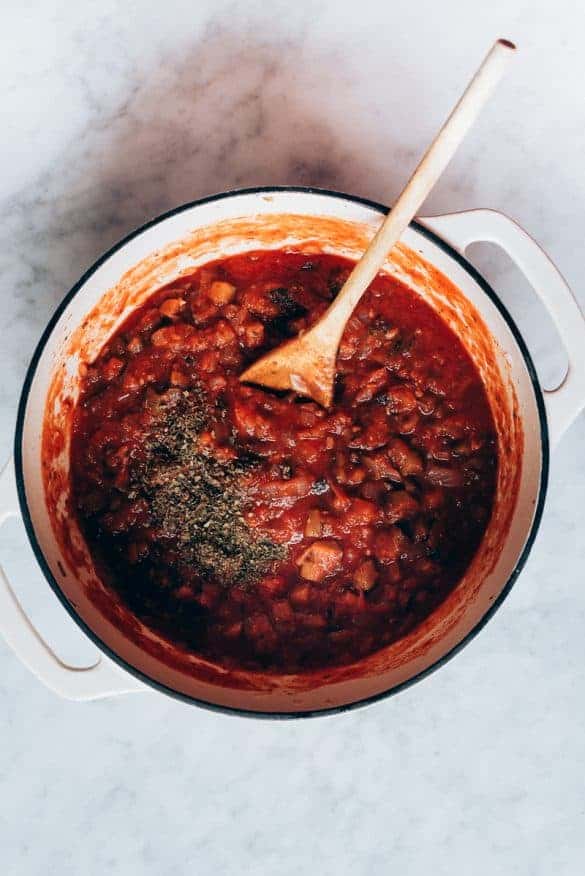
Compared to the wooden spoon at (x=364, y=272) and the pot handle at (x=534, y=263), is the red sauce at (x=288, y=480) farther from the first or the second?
the pot handle at (x=534, y=263)

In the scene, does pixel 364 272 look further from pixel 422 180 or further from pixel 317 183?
pixel 317 183

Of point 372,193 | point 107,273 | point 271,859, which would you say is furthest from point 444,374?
point 271,859

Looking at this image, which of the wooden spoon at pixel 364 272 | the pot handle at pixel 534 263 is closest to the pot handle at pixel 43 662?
the wooden spoon at pixel 364 272

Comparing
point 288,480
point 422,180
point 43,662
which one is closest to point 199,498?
point 288,480

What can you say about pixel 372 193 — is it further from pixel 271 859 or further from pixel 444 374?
pixel 271 859

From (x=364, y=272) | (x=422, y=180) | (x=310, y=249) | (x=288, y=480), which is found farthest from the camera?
(x=310, y=249)

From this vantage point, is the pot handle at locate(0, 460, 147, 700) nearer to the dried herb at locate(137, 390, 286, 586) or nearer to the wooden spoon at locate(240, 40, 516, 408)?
the dried herb at locate(137, 390, 286, 586)
